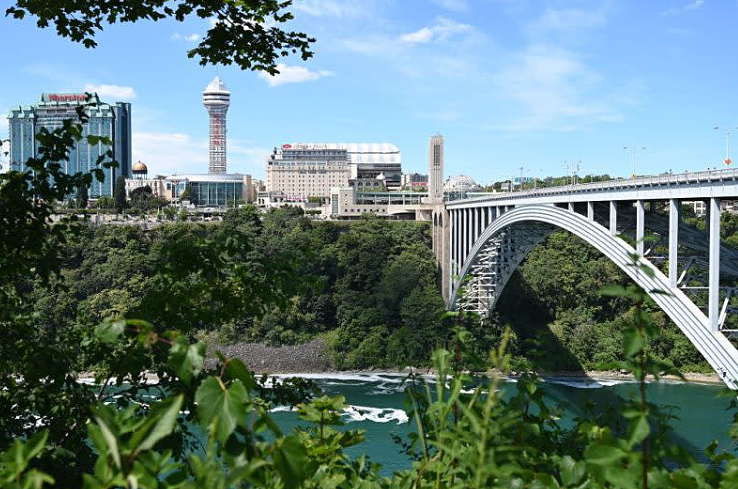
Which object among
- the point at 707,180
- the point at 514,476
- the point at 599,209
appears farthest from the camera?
the point at 599,209

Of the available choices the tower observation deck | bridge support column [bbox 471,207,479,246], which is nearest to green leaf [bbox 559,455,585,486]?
bridge support column [bbox 471,207,479,246]

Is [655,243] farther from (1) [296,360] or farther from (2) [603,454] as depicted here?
(1) [296,360]

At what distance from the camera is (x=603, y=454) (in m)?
1.79

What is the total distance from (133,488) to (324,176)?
100679 mm

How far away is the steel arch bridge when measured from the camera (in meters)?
11.8

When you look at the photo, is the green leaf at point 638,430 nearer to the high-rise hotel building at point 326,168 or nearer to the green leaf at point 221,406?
the green leaf at point 221,406

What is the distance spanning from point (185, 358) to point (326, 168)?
10053 centimetres

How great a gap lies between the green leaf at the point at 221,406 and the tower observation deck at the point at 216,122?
139735mm

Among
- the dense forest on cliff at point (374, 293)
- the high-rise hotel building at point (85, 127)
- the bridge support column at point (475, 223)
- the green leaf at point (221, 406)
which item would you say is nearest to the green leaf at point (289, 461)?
the green leaf at point (221, 406)

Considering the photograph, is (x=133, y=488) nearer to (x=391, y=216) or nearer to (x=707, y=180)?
(x=707, y=180)

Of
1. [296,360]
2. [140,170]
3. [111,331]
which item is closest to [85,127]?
[140,170]

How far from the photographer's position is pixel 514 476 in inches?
89.1

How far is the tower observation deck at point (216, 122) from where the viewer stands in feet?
449

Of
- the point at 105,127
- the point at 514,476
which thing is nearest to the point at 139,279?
the point at 514,476
